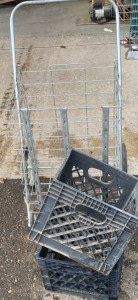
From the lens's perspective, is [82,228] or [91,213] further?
[91,213]

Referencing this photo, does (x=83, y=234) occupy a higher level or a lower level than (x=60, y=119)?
higher

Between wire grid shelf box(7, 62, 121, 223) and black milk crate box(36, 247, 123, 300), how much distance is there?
2.43 feet

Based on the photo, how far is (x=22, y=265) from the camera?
8.86ft

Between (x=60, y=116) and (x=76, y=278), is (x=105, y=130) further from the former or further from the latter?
(x=60, y=116)

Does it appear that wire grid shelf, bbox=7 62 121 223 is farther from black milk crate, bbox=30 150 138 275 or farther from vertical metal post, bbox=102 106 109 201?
black milk crate, bbox=30 150 138 275

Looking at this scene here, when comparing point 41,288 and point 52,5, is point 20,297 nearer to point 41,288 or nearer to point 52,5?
point 41,288

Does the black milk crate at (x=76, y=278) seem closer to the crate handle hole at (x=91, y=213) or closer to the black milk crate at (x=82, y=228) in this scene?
the black milk crate at (x=82, y=228)

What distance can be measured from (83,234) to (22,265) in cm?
101

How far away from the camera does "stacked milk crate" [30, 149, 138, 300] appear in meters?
1.85

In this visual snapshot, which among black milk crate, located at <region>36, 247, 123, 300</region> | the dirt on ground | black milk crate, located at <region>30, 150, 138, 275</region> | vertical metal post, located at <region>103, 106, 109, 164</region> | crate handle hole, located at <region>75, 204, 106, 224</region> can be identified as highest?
vertical metal post, located at <region>103, 106, 109, 164</region>

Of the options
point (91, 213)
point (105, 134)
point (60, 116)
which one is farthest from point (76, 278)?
point (60, 116)

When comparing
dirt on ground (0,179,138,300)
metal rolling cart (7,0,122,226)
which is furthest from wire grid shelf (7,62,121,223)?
dirt on ground (0,179,138,300)

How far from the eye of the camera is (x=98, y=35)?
686 centimetres

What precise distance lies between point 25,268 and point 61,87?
3165 millimetres
